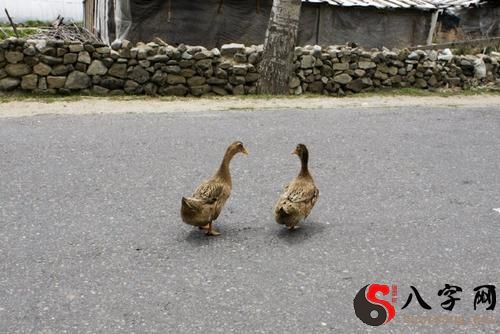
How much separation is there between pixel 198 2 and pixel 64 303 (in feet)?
38.6

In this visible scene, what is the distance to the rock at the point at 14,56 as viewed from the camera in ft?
32.8

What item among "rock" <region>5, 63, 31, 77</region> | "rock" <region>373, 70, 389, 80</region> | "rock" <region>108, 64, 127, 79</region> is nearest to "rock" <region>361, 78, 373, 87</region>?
"rock" <region>373, 70, 389, 80</region>

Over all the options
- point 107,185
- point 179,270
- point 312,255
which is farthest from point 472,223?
point 107,185

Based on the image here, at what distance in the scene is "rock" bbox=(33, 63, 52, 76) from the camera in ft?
33.3

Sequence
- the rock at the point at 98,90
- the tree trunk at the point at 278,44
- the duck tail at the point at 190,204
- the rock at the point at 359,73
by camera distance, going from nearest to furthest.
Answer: the duck tail at the point at 190,204, the rock at the point at 98,90, the tree trunk at the point at 278,44, the rock at the point at 359,73

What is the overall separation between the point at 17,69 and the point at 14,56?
230 mm

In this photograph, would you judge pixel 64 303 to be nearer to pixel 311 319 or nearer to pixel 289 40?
pixel 311 319

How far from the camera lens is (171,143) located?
7586mm

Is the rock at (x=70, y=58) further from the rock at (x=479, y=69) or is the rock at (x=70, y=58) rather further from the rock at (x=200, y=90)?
the rock at (x=479, y=69)

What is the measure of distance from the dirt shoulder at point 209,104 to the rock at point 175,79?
44cm

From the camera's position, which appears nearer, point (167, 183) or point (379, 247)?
point (379, 247)

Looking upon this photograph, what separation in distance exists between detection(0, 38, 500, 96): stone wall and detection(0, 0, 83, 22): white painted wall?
45.3ft

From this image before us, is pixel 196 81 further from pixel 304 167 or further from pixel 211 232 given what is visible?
pixel 211 232

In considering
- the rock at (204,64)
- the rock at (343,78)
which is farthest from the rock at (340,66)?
the rock at (204,64)
